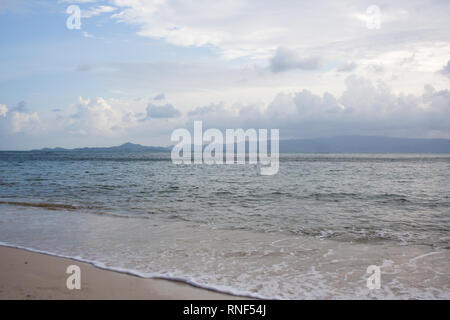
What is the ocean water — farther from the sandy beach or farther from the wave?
the sandy beach

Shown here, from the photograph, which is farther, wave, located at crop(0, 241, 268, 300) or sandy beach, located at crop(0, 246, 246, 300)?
wave, located at crop(0, 241, 268, 300)

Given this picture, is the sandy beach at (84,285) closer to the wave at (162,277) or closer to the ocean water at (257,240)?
the wave at (162,277)

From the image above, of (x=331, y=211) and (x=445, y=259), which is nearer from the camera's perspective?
(x=445, y=259)

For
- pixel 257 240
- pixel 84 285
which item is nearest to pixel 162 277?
pixel 84 285

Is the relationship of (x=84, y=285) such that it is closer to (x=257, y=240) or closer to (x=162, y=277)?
(x=162, y=277)

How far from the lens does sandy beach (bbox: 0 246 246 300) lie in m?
5.34

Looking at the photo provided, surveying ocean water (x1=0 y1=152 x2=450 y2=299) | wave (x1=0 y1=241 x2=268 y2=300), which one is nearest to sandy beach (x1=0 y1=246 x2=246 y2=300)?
wave (x1=0 y1=241 x2=268 y2=300)

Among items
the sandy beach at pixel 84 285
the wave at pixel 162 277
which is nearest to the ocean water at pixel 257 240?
the wave at pixel 162 277

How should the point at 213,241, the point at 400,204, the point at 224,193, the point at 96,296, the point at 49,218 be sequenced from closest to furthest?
the point at 96,296
the point at 213,241
the point at 49,218
the point at 400,204
the point at 224,193

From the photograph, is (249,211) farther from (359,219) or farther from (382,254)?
(382,254)
